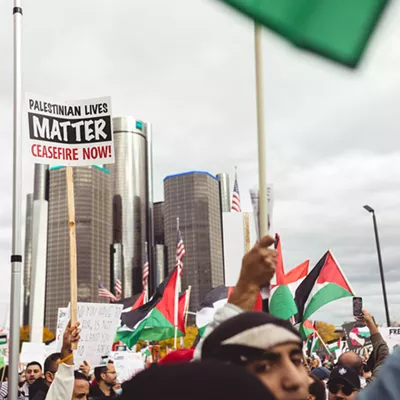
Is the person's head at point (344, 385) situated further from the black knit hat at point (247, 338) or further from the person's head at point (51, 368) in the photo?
the black knit hat at point (247, 338)

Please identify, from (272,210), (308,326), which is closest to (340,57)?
(272,210)

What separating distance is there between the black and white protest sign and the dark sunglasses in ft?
10.9

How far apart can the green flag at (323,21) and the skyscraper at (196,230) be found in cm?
10681

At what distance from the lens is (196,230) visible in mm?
119125

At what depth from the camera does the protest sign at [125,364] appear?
39.1 ft

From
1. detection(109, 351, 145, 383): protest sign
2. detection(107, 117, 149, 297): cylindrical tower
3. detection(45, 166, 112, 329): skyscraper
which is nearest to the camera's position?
detection(109, 351, 145, 383): protest sign

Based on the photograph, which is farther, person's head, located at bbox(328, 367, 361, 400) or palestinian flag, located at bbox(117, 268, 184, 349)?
palestinian flag, located at bbox(117, 268, 184, 349)

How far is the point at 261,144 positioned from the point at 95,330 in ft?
23.0

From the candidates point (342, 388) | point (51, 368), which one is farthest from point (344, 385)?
point (51, 368)

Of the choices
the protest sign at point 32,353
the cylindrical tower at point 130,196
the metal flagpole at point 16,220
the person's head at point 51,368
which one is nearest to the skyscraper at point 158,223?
the cylindrical tower at point 130,196

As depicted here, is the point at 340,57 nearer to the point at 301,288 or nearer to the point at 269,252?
the point at 269,252

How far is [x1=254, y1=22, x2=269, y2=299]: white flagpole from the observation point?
234 cm

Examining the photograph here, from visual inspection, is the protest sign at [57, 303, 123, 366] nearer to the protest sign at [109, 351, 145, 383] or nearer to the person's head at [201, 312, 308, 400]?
the protest sign at [109, 351, 145, 383]

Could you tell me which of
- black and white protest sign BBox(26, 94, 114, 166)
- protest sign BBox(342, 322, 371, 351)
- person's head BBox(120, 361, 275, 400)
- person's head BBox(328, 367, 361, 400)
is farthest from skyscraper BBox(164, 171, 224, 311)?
person's head BBox(120, 361, 275, 400)
